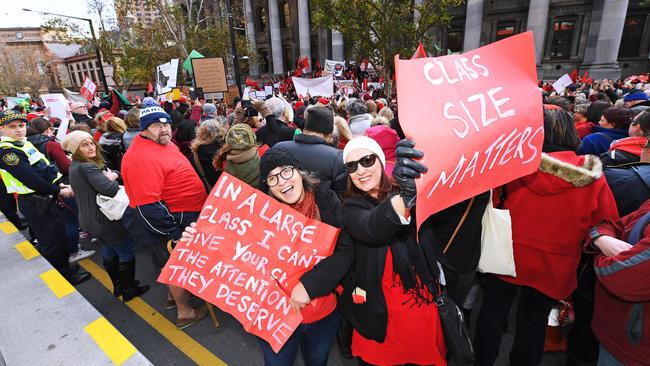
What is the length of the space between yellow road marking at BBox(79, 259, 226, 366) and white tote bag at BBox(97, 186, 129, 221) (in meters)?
1.22

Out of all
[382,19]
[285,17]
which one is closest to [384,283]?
[382,19]

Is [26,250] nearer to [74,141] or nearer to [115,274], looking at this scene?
[115,274]

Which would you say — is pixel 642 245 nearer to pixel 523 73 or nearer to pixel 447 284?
pixel 523 73

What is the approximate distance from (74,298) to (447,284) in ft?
10.4

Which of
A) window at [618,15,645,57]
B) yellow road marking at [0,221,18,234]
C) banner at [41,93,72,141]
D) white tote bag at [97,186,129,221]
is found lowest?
yellow road marking at [0,221,18,234]

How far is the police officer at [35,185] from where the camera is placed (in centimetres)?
371

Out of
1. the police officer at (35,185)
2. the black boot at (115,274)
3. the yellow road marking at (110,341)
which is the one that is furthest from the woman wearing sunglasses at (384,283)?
the police officer at (35,185)

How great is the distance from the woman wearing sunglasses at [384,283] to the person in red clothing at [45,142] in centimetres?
439

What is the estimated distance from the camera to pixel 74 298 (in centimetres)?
298

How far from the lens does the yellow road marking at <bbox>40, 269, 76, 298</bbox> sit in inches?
122

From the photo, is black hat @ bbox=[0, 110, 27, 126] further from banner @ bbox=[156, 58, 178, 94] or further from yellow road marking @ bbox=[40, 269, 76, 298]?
banner @ bbox=[156, 58, 178, 94]

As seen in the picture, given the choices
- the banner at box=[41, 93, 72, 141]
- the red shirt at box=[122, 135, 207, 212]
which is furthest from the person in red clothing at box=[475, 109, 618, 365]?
the banner at box=[41, 93, 72, 141]

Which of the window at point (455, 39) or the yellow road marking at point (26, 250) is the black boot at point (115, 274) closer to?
the yellow road marking at point (26, 250)

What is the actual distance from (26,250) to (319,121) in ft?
12.6
